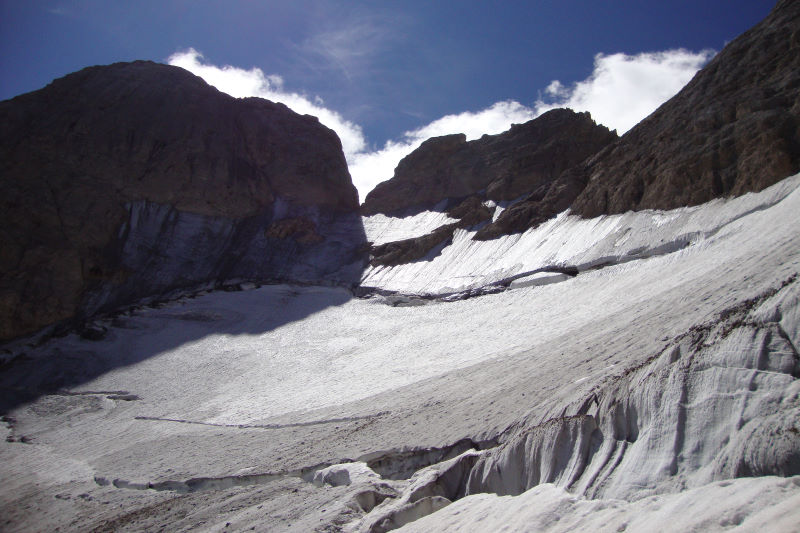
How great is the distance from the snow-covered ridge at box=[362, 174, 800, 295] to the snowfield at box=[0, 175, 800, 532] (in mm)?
157

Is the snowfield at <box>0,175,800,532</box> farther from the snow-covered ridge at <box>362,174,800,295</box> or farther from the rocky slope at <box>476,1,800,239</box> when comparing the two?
the rocky slope at <box>476,1,800,239</box>

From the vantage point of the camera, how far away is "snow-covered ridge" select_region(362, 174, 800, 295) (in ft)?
76.0

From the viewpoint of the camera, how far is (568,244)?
101 ft

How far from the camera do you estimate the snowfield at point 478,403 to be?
6742 mm

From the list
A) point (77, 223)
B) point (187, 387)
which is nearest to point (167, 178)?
point (77, 223)

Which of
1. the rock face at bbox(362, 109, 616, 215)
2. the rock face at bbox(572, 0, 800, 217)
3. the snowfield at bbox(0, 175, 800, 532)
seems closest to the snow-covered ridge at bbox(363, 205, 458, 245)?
the rock face at bbox(362, 109, 616, 215)

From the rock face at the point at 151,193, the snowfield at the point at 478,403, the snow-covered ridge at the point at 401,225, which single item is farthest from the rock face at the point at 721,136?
the rock face at the point at 151,193

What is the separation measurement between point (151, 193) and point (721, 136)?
38.4 metres

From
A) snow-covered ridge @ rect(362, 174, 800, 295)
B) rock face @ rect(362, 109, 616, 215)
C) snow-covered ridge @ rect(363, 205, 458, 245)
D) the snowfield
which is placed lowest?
the snowfield

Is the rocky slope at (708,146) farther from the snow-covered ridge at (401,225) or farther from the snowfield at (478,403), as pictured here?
the snow-covered ridge at (401,225)

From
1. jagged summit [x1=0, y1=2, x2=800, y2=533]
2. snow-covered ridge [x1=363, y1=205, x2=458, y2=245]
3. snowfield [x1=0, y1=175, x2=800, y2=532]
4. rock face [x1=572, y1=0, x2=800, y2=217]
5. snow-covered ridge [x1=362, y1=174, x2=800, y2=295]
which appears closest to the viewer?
snowfield [x1=0, y1=175, x2=800, y2=532]

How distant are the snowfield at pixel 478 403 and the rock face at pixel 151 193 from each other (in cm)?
626

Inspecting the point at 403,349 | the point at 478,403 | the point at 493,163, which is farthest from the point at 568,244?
the point at 493,163

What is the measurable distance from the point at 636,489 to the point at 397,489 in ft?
14.3
